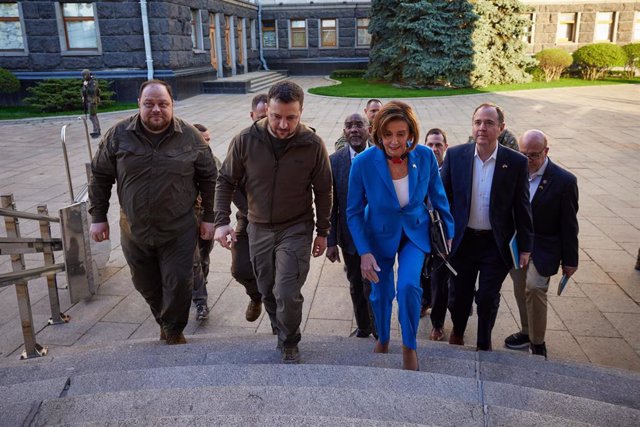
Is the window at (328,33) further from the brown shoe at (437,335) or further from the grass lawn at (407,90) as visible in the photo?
the brown shoe at (437,335)

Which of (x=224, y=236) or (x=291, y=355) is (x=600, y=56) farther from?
(x=291, y=355)

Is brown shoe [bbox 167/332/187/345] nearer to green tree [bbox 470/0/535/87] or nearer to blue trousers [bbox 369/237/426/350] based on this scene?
blue trousers [bbox 369/237/426/350]

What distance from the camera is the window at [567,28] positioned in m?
31.9

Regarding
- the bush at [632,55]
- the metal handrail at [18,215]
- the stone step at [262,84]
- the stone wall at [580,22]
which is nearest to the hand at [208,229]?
the metal handrail at [18,215]

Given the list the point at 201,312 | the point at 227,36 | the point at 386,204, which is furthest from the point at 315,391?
the point at 227,36

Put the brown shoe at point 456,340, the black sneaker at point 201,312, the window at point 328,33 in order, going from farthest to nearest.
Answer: the window at point 328,33 < the black sneaker at point 201,312 < the brown shoe at point 456,340

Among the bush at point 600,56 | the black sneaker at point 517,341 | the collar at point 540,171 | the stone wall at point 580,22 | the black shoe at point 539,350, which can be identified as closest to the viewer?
the collar at point 540,171

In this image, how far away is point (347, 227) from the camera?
13.3ft

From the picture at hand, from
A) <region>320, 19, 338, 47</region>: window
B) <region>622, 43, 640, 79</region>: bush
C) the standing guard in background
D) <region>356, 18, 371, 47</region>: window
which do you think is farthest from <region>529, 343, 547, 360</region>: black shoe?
<region>320, 19, 338, 47</region>: window

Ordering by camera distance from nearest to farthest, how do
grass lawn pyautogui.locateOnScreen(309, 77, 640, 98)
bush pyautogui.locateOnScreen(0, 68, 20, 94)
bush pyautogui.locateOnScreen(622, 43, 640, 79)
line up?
bush pyautogui.locateOnScreen(0, 68, 20, 94) < grass lawn pyautogui.locateOnScreen(309, 77, 640, 98) < bush pyautogui.locateOnScreen(622, 43, 640, 79)

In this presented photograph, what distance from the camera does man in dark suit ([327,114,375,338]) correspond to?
4055mm

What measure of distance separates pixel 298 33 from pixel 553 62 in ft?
50.7

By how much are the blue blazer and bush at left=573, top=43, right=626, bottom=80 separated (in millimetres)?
29064

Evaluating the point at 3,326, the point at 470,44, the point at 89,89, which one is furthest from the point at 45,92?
the point at 470,44
